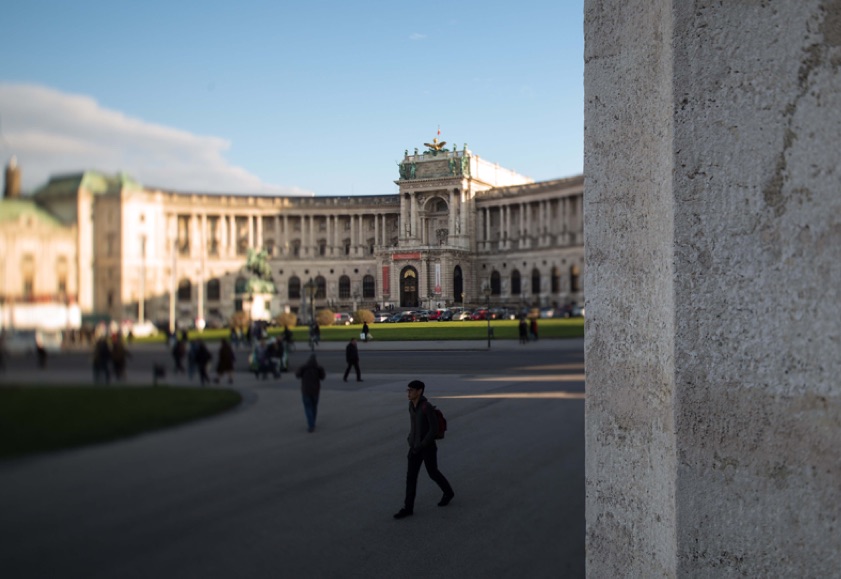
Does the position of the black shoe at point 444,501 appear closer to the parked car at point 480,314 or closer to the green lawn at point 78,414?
the parked car at point 480,314

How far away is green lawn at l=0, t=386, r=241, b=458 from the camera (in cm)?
254

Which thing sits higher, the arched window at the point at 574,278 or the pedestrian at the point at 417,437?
the arched window at the point at 574,278

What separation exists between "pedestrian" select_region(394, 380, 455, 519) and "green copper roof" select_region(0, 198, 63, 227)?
275cm

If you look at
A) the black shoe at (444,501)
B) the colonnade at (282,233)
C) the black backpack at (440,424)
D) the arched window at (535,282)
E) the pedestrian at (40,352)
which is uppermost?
the colonnade at (282,233)

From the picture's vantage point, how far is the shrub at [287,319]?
5199 mm

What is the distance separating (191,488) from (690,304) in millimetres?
2802

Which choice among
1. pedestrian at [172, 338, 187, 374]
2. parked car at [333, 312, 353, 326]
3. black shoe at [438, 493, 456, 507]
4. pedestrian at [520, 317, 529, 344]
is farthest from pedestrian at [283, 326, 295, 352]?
pedestrian at [520, 317, 529, 344]

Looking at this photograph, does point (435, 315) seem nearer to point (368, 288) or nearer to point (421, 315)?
point (421, 315)

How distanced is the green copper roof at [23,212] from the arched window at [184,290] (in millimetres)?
893

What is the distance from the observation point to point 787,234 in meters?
2.49

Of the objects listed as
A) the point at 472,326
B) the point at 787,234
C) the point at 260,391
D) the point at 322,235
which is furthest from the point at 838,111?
the point at 322,235

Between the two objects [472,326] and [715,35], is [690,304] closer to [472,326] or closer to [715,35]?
[715,35]


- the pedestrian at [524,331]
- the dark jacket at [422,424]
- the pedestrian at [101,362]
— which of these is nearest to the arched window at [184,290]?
the pedestrian at [101,362]

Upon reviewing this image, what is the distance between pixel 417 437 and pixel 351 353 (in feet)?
2.83
